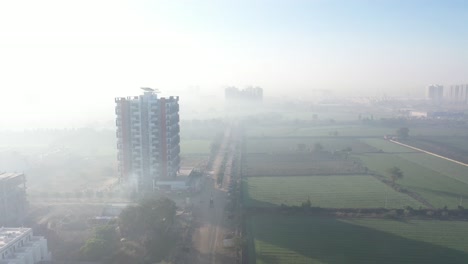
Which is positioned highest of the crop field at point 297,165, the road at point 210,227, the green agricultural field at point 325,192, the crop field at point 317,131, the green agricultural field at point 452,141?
the crop field at point 317,131

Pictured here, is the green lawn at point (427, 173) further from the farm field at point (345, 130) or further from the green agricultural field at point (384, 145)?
the farm field at point (345, 130)

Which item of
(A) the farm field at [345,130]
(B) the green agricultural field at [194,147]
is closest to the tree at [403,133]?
(A) the farm field at [345,130]

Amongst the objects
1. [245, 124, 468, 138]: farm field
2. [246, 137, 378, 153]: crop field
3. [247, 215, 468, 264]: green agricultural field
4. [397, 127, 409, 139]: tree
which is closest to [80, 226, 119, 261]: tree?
[247, 215, 468, 264]: green agricultural field

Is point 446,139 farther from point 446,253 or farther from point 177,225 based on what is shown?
point 177,225

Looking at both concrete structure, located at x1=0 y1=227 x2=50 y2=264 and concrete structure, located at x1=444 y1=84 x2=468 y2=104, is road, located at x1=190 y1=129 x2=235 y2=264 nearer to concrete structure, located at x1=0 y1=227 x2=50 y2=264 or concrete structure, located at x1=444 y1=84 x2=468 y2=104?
concrete structure, located at x1=0 y1=227 x2=50 y2=264

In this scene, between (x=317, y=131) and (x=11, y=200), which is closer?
(x=11, y=200)

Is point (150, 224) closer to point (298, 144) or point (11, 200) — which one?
point (11, 200)

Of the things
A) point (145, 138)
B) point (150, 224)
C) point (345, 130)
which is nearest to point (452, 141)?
point (345, 130)
